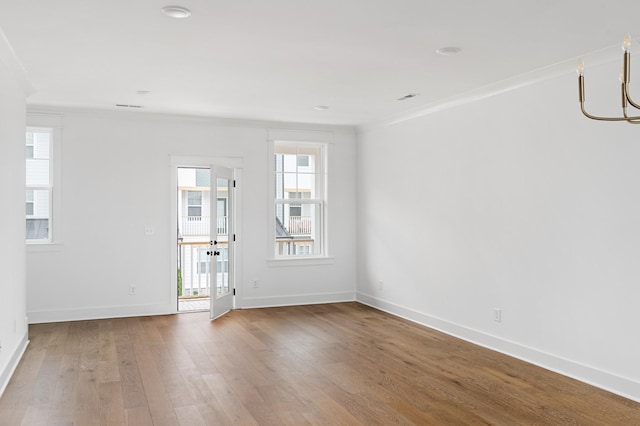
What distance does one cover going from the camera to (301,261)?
24.9 feet

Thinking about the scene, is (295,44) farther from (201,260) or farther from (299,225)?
(201,260)

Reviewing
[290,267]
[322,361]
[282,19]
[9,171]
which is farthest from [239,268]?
[282,19]

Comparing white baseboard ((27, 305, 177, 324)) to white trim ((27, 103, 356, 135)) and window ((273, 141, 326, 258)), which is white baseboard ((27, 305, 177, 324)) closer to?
window ((273, 141, 326, 258))

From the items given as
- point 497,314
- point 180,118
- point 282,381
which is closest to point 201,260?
point 180,118

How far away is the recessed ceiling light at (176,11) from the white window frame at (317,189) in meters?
4.21

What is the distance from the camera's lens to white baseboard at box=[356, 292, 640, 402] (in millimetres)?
3924

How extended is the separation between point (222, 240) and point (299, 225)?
1.22 metres

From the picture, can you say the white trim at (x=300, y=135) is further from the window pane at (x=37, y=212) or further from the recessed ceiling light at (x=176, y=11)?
the recessed ceiling light at (x=176, y=11)

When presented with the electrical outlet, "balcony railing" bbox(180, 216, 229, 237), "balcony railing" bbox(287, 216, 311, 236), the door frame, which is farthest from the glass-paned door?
the electrical outlet

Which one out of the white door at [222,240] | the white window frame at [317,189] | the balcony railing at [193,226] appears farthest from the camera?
the balcony railing at [193,226]

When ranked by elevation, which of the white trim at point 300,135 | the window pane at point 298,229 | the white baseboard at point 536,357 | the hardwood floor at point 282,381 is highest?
the white trim at point 300,135

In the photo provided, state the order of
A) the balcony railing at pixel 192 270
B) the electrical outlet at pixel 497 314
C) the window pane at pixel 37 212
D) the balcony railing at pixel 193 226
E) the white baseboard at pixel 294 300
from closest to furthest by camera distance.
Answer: the electrical outlet at pixel 497 314
the window pane at pixel 37 212
the white baseboard at pixel 294 300
the balcony railing at pixel 192 270
the balcony railing at pixel 193 226

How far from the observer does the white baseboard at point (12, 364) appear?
13.1 feet

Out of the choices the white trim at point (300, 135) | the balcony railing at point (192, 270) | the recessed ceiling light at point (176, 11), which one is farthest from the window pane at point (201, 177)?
the recessed ceiling light at point (176, 11)
